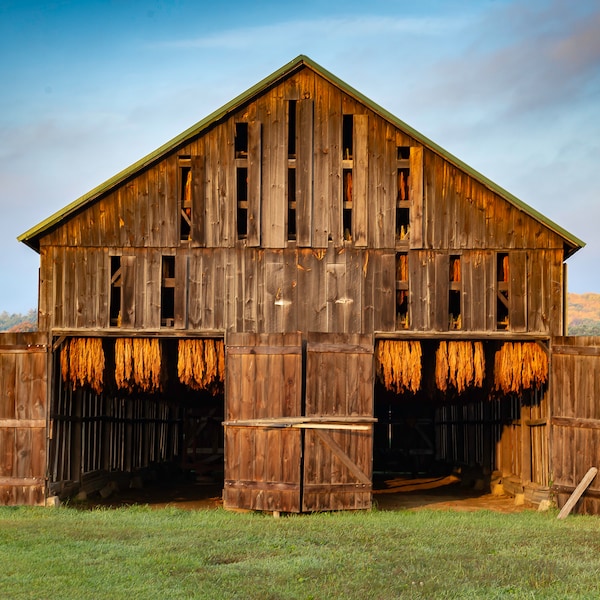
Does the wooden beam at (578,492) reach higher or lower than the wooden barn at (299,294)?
lower

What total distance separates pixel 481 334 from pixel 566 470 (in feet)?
11.9

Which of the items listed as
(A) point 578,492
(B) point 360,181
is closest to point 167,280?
(B) point 360,181

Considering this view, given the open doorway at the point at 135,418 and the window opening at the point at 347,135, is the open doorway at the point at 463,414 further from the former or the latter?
the open doorway at the point at 135,418

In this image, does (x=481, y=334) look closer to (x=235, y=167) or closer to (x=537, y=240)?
(x=537, y=240)

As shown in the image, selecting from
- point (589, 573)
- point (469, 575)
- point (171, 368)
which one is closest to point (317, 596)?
point (469, 575)

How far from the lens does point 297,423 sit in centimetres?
2123

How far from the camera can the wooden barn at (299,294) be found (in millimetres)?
21406

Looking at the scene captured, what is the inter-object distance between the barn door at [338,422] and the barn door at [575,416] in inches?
171

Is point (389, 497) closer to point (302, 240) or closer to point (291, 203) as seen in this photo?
point (302, 240)

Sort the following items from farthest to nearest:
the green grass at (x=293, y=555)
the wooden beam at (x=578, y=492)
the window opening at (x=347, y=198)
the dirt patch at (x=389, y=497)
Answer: the dirt patch at (x=389, y=497) → the window opening at (x=347, y=198) → the wooden beam at (x=578, y=492) → the green grass at (x=293, y=555)

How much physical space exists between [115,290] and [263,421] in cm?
479

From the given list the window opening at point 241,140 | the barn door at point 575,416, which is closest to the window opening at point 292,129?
the window opening at point 241,140

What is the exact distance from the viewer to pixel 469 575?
1391 centimetres

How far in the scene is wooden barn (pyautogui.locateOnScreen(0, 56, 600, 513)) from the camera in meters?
21.4
